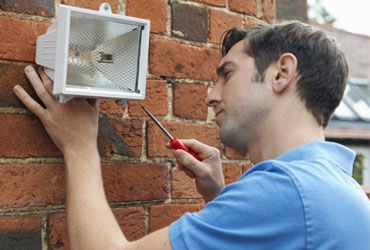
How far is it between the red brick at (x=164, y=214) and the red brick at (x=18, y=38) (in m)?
0.59

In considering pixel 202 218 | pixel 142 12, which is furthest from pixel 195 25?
pixel 202 218

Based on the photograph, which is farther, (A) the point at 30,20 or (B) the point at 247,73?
(B) the point at 247,73

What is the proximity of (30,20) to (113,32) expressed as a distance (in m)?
0.25

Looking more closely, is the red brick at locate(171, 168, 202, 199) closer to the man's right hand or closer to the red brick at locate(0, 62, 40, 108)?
the man's right hand

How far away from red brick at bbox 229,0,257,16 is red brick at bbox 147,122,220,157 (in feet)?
1.46

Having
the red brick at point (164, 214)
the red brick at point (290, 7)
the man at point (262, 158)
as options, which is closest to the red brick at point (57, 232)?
the man at point (262, 158)

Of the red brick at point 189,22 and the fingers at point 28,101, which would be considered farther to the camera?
the red brick at point 189,22

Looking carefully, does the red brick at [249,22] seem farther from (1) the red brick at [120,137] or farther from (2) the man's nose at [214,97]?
(1) the red brick at [120,137]

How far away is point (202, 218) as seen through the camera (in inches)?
41.6

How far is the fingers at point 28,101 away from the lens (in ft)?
4.04

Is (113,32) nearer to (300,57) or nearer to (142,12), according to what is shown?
(142,12)

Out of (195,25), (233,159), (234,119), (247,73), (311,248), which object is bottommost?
(311,248)

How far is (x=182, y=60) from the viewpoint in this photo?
1.54 metres

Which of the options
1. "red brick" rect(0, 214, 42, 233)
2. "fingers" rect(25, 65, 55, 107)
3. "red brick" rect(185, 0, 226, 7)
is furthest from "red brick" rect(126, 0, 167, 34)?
"red brick" rect(0, 214, 42, 233)
